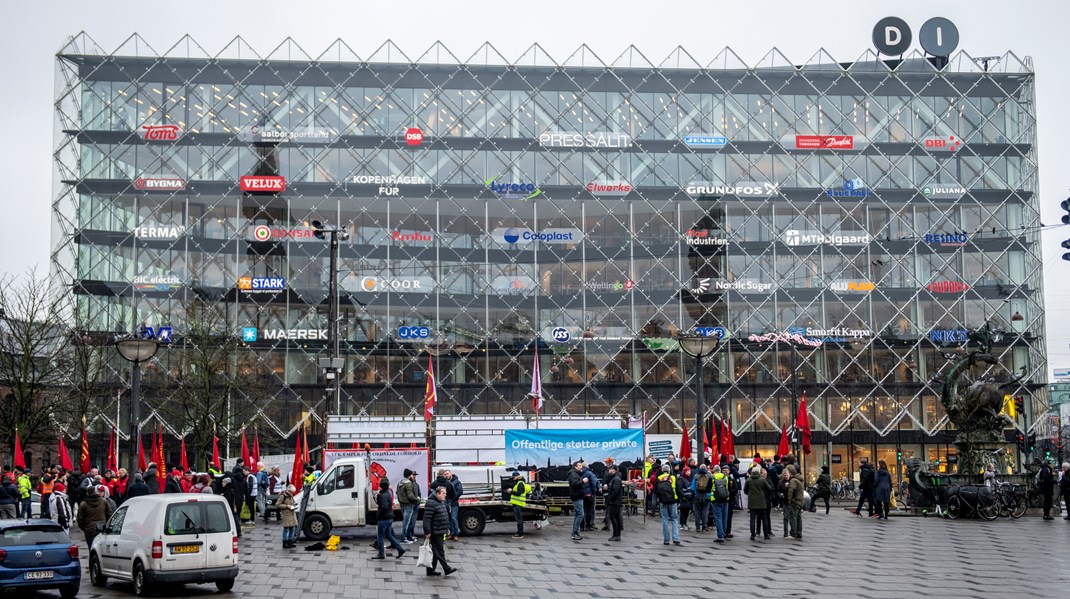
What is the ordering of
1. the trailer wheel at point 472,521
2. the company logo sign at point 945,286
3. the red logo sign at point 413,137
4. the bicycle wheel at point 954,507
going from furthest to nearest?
the company logo sign at point 945,286 → the red logo sign at point 413,137 → the bicycle wheel at point 954,507 → the trailer wheel at point 472,521

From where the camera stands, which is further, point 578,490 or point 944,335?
point 944,335

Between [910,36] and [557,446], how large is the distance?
37.6m

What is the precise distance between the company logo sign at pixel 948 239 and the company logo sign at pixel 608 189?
49.6 ft

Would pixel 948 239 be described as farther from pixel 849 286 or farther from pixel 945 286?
pixel 849 286

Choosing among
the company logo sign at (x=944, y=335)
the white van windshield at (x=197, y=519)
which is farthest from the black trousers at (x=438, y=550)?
the company logo sign at (x=944, y=335)

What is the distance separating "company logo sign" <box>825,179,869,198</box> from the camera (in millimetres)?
57906

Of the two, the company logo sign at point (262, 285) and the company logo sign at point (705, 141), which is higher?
the company logo sign at point (705, 141)

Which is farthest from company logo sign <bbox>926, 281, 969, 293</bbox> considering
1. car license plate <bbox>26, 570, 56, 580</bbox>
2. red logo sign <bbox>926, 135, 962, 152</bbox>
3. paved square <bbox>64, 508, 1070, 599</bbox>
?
car license plate <bbox>26, 570, 56, 580</bbox>

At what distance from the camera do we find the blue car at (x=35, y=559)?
17.6 meters

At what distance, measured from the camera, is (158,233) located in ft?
185

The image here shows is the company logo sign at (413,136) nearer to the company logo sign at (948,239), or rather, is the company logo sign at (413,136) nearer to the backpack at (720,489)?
the company logo sign at (948,239)

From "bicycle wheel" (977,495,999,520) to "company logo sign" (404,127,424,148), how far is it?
34034mm

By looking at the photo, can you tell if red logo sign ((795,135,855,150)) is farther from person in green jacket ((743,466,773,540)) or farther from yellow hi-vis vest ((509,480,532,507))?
yellow hi-vis vest ((509,480,532,507))

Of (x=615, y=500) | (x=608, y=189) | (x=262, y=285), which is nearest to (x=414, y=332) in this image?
(x=262, y=285)
